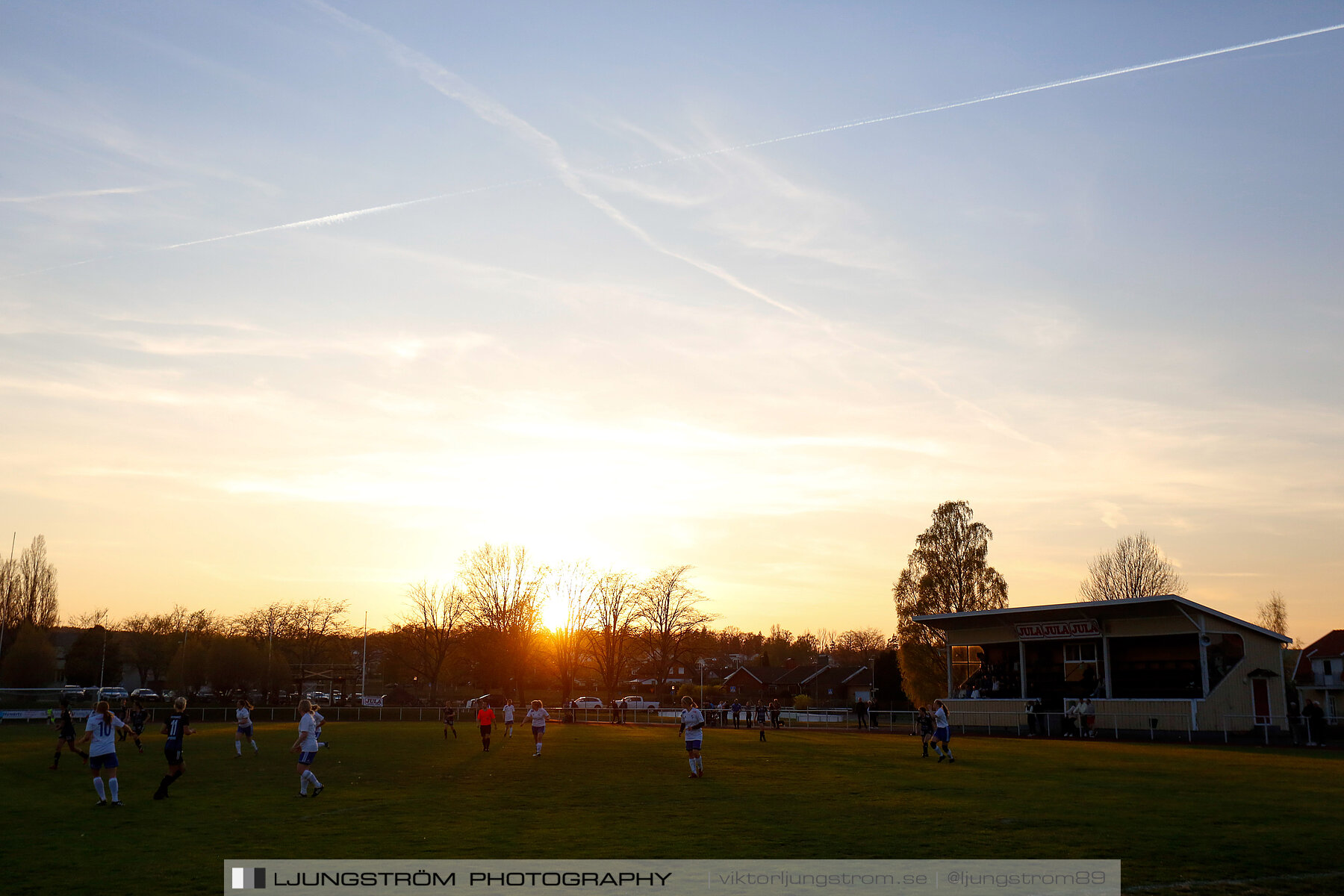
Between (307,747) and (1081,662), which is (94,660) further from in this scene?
(307,747)

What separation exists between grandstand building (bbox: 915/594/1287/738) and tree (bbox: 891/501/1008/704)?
12.7 m

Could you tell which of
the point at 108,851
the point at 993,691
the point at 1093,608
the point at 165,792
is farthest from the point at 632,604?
the point at 108,851

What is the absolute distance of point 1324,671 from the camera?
84.0m

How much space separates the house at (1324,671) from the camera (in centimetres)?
8156

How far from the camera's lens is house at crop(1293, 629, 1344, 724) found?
81562mm

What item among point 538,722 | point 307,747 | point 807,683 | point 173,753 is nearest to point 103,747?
point 173,753

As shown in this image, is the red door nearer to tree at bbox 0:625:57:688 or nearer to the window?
the window

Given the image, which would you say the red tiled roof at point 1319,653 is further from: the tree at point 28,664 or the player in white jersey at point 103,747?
the tree at point 28,664

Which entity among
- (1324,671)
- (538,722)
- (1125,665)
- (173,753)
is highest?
(173,753)

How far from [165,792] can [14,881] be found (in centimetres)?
864

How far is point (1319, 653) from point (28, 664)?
109513mm

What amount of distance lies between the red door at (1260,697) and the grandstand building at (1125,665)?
0.06 meters

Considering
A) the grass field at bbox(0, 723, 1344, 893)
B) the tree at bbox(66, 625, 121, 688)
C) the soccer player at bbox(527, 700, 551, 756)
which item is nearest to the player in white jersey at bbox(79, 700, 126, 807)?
the grass field at bbox(0, 723, 1344, 893)

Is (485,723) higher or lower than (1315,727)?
higher
